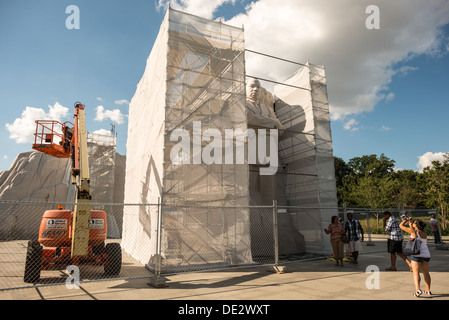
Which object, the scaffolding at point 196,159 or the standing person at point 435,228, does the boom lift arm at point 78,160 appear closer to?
the scaffolding at point 196,159

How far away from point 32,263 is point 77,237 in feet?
3.68

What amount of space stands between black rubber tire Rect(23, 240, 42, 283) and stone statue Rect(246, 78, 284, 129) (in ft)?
32.3

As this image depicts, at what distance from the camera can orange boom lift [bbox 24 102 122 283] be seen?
23.1ft

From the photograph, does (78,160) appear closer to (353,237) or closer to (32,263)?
(32,263)

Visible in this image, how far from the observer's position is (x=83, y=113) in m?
9.42

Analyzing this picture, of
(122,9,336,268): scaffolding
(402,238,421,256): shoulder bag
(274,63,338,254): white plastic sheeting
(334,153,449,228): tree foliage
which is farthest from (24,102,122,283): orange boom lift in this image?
(334,153,449,228): tree foliage

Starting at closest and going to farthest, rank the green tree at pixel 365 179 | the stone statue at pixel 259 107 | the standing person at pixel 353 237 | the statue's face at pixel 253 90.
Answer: the standing person at pixel 353 237 → the stone statue at pixel 259 107 → the statue's face at pixel 253 90 → the green tree at pixel 365 179

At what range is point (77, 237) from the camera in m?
7.16

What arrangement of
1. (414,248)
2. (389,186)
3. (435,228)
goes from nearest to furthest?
1. (414,248)
2. (435,228)
3. (389,186)

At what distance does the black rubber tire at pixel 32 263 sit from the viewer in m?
6.82

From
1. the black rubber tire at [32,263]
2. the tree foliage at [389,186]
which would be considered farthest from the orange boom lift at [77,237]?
the tree foliage at [389,186]

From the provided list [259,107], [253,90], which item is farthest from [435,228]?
[253,90]

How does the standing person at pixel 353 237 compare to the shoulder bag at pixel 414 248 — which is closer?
the shoulder bag at pixel 414 248

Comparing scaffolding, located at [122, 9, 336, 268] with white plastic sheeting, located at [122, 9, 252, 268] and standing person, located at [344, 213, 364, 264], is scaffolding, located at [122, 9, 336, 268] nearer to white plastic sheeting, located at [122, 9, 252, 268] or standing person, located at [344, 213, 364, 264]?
white plastic sheeting, located at [122, 9, 252, 268]
